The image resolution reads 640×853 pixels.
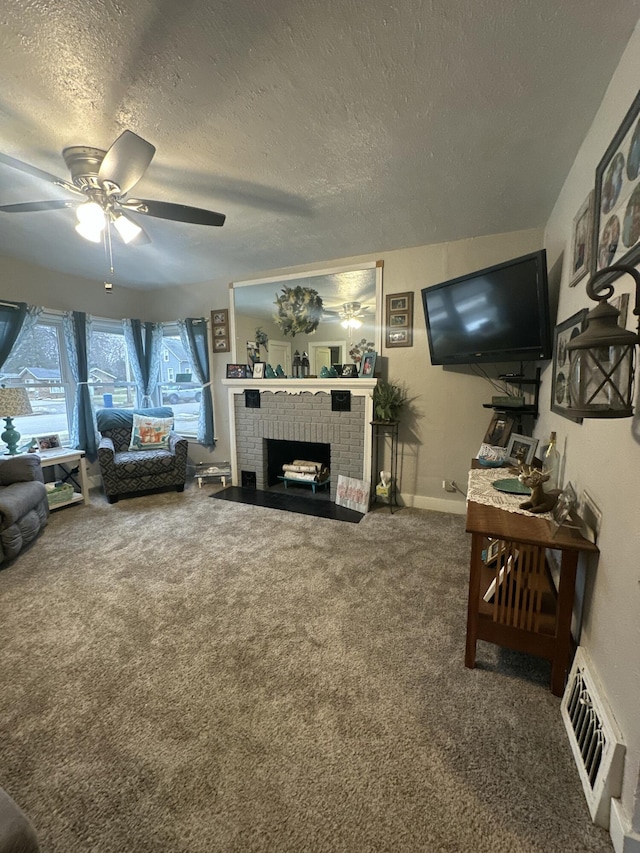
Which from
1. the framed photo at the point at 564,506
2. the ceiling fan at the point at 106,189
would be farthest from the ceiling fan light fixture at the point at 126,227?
the framed photo at the point at 564,506

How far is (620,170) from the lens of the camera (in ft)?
3.69

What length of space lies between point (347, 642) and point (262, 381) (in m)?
2.66

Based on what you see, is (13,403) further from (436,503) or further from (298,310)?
(436,503)

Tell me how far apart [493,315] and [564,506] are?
1440mm

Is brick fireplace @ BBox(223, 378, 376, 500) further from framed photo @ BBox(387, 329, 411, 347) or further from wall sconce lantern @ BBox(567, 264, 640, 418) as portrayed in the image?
wall sconce lantern @ BBox(567, 264, 640, 418)

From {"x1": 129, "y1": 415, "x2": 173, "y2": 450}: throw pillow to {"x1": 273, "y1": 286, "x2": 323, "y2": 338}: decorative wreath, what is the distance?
1862mm

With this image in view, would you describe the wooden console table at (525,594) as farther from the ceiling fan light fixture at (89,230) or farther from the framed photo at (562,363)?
the ceiling fan light fixture at (89,230)

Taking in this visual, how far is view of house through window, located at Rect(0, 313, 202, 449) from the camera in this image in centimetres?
349

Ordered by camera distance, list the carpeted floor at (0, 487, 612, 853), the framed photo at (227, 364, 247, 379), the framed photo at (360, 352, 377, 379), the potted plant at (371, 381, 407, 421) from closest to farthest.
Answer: the carpeted floor at (0, 487, 612, 853), the potted plant at (371, 381, 407, 421), the framed photo at (360, 352, 377, 379), the framed photo at (227, 364, 247, 379)

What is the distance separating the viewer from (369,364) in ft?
10.5

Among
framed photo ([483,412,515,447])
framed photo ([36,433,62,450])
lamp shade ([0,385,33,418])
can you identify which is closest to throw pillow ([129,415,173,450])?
framed photo ([36,433,62,450])

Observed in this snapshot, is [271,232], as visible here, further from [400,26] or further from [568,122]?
[568,122]

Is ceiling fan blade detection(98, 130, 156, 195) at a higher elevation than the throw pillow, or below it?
higher

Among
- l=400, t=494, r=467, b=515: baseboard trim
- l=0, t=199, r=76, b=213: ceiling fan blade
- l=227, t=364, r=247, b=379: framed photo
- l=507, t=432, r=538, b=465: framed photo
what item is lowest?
l=400, t=494, r=467, b=515: baseboard trim
